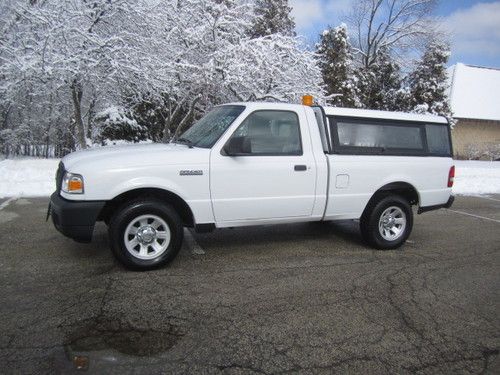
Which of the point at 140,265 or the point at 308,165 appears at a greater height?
the point at 308,165

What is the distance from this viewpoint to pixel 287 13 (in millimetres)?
25453

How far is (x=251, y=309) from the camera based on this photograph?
3.83 m

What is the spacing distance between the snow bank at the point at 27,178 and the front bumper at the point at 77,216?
18.8 ft

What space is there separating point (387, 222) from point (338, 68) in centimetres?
1604

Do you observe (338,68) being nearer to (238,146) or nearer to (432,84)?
(432,84)

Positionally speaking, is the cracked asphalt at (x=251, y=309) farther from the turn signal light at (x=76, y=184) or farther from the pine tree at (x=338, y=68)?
the pine tree at (x=338, y=68)

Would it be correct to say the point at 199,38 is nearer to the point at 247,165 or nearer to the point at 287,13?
the point at 247,165

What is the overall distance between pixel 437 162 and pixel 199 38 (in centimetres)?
992

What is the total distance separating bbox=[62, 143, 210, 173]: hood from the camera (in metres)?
4.33

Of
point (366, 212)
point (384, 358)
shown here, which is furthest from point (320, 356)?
point (366, 212)

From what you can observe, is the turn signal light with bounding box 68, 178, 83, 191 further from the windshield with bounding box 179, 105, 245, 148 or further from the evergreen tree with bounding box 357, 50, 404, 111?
the evergreen tree with bounding box 357, 50, 404, 111

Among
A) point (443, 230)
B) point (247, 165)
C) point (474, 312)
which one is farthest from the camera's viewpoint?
point (443, 230)

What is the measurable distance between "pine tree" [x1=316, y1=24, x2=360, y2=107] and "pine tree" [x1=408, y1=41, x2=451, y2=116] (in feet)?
13.4

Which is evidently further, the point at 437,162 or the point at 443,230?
the point at 443,230
